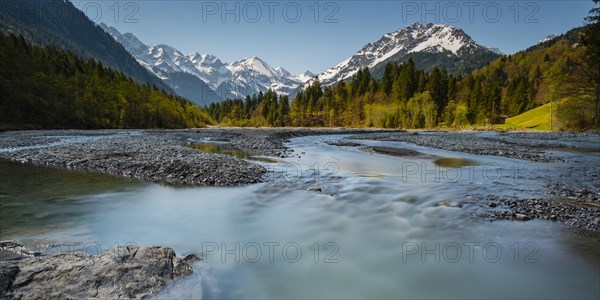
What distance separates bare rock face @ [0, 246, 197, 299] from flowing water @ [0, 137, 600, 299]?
0.39 meters

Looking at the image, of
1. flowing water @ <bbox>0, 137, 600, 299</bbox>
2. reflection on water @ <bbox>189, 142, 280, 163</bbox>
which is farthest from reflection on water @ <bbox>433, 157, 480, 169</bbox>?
reflection on water @ <bbox>189, 142, 280, 163</bbox>

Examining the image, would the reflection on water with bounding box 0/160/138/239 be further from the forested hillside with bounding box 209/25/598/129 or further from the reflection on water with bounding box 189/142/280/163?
the forested hillside with bounding box 209/25/598/129

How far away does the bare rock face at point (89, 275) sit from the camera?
4.24m

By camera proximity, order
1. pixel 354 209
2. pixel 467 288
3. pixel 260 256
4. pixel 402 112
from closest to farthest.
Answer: pixel 467 288
pixel 260 256
pixel 354 209
pixel 402 112

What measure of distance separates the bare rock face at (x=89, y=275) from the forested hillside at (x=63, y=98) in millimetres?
62125

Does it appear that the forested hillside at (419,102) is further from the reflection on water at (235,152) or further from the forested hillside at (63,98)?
the forested hillside at (63,98)

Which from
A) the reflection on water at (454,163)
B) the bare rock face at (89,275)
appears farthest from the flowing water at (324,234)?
the reflection on water at (454,163)

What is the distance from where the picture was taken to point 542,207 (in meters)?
9.70

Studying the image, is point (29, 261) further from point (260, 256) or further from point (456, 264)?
point (456, 264)

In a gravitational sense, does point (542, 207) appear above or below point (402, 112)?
below

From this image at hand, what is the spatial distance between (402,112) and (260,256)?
105m

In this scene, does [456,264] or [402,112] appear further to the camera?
[402,112]

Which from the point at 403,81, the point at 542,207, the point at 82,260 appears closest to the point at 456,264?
the point at 542,207

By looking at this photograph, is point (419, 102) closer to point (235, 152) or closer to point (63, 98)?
point (235, 152)
